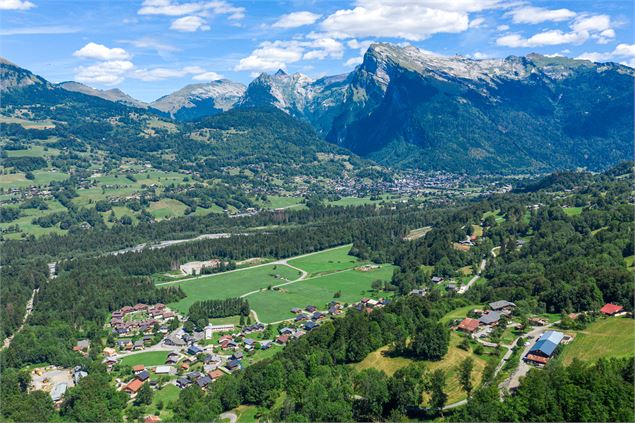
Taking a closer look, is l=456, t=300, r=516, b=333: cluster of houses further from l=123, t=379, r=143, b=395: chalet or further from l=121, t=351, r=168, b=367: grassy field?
l=121, t=351, r=168, b=367: grassy field

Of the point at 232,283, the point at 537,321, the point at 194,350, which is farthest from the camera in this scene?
the point at 232,283

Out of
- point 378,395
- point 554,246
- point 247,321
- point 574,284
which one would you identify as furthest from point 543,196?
point 378,395

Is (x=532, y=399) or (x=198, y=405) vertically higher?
(x=532, y=399)

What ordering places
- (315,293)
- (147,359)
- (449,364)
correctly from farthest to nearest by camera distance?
1. (315,293)
2. (147,359)
3. (449,364)

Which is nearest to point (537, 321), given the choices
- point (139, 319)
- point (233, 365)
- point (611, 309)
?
point (611, 309)

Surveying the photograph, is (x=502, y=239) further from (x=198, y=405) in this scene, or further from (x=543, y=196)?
(x=198, y=405)

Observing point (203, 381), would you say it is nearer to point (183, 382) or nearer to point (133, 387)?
point (183, 382)
